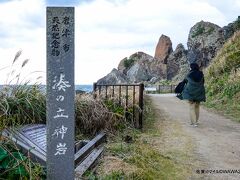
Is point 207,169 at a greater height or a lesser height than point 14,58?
lesser

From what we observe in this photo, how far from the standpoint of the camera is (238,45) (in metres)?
24.0

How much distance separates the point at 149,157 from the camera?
750cm

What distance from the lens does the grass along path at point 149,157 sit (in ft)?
20.8

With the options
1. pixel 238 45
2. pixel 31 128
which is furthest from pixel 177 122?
pixel 238 45

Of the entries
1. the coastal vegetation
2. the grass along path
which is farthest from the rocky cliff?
the grass along path

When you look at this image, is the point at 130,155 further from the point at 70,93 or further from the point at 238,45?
the point at 238,45

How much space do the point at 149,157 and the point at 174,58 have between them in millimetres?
63380

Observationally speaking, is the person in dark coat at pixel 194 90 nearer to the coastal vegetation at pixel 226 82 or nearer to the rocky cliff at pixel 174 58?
the coastal vegetation at pixel 226 82

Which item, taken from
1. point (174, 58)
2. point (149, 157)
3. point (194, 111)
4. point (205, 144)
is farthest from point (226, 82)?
point (174, 58)

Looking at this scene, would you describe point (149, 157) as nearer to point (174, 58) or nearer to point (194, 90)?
point (194, 90)

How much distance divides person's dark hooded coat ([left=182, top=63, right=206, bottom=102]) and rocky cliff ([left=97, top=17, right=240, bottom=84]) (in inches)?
721

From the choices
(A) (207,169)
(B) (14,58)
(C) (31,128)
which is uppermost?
(B) (14,58)

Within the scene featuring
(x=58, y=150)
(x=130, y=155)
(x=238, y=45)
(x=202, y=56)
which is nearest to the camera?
(x=58, y=150)

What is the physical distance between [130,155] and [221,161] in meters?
1.79
